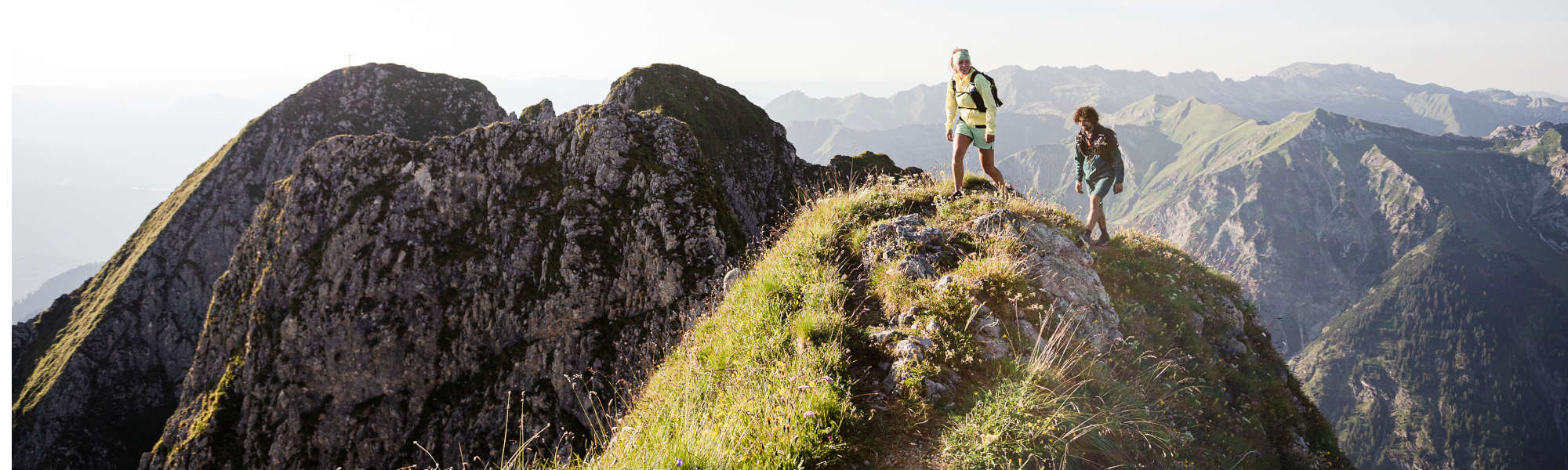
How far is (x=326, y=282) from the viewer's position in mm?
27344

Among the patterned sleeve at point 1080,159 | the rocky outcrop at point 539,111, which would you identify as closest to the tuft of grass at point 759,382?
the patterned sleeve at point 1080,159

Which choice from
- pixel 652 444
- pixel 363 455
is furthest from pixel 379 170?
pixel 652 444

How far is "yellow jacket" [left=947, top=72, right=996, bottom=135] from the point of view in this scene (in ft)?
41.8

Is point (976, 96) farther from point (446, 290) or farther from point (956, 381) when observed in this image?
point (446, 290)

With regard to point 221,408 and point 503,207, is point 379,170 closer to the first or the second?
point 503,207

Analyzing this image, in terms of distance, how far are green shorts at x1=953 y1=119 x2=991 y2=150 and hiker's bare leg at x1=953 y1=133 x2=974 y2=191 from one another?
98mm

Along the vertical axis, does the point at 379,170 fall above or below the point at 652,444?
above

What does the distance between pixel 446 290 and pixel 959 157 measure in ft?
74.1

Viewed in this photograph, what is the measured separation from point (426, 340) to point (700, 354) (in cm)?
2235

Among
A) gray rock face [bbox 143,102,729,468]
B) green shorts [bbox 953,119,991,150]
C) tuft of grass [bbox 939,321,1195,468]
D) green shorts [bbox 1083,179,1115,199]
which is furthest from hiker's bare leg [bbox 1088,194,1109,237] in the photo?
gray rock face [bbox 143,102,729,468]

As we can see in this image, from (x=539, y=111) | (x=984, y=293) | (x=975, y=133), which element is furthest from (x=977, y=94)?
(x=539, y=111)

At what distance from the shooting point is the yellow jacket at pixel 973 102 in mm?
12734

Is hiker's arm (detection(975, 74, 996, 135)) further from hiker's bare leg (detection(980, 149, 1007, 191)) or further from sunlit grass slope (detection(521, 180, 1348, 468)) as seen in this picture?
sunlit grass slope (detection(521, 180, 1348, 468))

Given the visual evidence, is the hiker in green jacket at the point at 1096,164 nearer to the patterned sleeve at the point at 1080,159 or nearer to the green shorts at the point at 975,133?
the patterned sleeve at the point at 1080,159
